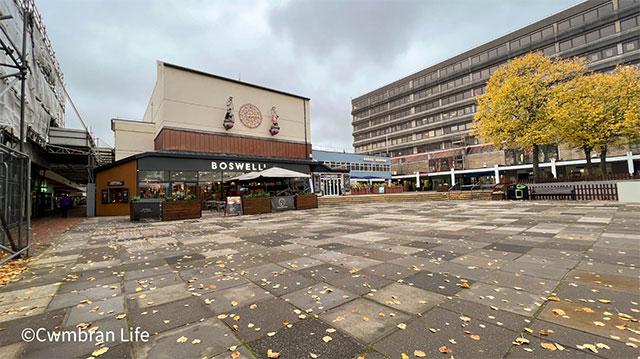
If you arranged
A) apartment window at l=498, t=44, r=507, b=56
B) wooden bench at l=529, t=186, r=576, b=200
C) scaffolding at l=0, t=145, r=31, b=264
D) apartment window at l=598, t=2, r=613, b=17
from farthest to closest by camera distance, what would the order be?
1. apartment window at l=498, t=44, r=507, b=56
2. apartment window at l=598, t=2, r=613, b=17
3. wooden bench at l=529, t=186, r=576, b=200
4. scaffolding at l=0, t=145, r=31, b=264

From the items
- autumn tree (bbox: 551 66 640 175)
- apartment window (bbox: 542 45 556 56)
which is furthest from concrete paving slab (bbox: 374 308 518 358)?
apartment window (bbox: 542 45 556 56)

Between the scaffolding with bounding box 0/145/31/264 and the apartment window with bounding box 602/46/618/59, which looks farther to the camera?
the apartment window with bounding box 602/46/618/59

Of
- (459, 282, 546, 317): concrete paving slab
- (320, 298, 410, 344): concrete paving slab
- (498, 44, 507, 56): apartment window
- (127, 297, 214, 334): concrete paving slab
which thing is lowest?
(459, 282, 546, 317): concrete paving slab

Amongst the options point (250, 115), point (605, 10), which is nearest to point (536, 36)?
point (605, 10)

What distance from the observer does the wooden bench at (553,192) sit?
17.0 metres

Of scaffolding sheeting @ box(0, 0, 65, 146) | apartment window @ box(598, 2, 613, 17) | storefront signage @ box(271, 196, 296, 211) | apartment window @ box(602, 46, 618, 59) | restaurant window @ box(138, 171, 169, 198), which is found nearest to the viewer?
scaffolding sheeting @ box(0, 0, 65, 146)

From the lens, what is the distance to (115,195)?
19500mm

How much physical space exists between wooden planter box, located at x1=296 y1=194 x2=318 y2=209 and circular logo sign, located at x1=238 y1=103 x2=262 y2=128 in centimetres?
1203

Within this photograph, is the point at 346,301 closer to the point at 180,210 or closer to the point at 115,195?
the point at 180,210

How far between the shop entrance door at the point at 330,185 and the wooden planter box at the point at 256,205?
17.4m

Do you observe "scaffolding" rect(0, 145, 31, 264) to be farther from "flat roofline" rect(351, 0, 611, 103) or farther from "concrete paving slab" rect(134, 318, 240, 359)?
"flat roofline" rect(351, 0, 611, 103)

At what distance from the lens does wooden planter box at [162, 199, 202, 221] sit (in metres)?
13.7

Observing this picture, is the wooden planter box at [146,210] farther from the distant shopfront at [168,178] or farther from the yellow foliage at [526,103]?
the yellow foliage at [526,103]

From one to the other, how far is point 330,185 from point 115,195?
74.2 feet
